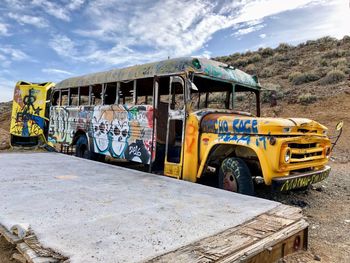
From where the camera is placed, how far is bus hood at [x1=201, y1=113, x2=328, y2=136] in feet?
13.6

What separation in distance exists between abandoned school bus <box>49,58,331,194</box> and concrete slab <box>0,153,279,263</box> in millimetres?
633

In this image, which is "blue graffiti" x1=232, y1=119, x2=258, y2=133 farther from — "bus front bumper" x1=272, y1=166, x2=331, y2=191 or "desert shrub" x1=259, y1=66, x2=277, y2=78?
"desert shrub" x1=259, y1=66, x2=277, y2=78

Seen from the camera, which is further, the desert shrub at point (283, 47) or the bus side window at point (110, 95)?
the desert shrub at point (283, 47)

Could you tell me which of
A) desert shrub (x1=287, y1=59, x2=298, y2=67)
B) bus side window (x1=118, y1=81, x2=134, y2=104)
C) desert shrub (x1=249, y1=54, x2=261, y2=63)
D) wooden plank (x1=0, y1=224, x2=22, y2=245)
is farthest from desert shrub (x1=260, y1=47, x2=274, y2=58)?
wooden plank (x1=0, y1=224, x2=22, y2=245)

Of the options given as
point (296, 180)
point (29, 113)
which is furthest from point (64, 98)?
point (296, 180)

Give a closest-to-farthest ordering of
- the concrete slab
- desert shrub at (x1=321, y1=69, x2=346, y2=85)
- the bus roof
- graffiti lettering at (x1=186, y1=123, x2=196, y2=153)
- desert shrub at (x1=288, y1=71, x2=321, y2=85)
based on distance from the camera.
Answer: the concrete slab < graffiti lettering at (x1=186, y1=123, x2=196, y2=153) < the bus roof < desert shrub at (x1=321, y1=69, x2=346, y2=85) < desert shrub at (x1=288, y1=71, x2=321, y2=85)

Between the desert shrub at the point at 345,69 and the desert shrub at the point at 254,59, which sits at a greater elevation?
the desert shrub at the point at 254,59

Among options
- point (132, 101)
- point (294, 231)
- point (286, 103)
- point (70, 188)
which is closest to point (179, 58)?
point (132, 101)

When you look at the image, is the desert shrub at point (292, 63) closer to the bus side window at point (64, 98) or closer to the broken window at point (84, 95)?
the bus side window at point (64, 98)

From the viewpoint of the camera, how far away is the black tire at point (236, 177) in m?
4.47

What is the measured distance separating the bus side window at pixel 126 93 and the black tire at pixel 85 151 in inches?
68.1

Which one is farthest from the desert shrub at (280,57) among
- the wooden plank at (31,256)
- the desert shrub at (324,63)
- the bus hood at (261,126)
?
the wooden plank at (31,256)

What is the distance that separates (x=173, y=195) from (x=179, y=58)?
2758 millimetres

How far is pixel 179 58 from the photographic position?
18.6 ft
